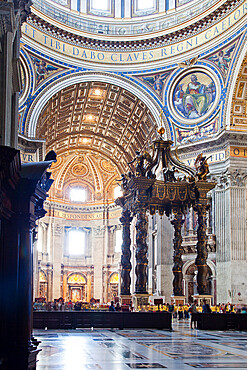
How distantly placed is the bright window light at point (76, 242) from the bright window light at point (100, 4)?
62.9 ft

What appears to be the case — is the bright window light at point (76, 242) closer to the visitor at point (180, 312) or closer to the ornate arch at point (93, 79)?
the ornate arch at point (93, 79)

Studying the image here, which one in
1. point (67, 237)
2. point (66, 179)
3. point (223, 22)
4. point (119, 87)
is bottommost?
point (67, 237)

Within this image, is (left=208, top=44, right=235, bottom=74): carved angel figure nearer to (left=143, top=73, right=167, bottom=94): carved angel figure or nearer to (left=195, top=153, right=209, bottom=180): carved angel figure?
(left=143, top=73, right=167, bottom=94): carved angel figure

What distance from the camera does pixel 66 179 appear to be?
140ft

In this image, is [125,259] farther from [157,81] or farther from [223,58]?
[157,81]

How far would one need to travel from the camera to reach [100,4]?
98.7 ft

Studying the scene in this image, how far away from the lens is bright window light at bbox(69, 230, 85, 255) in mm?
42062

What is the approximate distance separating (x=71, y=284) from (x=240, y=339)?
28.4 m

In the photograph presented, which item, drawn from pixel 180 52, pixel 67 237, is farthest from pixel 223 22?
pixel 67 237

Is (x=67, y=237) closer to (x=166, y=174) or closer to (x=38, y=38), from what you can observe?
(x=38, y=38)

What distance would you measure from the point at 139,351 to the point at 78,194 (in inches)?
1308

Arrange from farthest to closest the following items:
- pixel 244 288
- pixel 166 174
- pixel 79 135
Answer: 1. pixel 79 135
2. pixel 244 288
3. pixel 166 174

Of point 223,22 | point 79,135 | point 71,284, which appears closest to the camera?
point 223,22

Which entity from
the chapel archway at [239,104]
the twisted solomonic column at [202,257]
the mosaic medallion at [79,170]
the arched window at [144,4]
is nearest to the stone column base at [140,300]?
the twisted solomonic column at [202,257]
